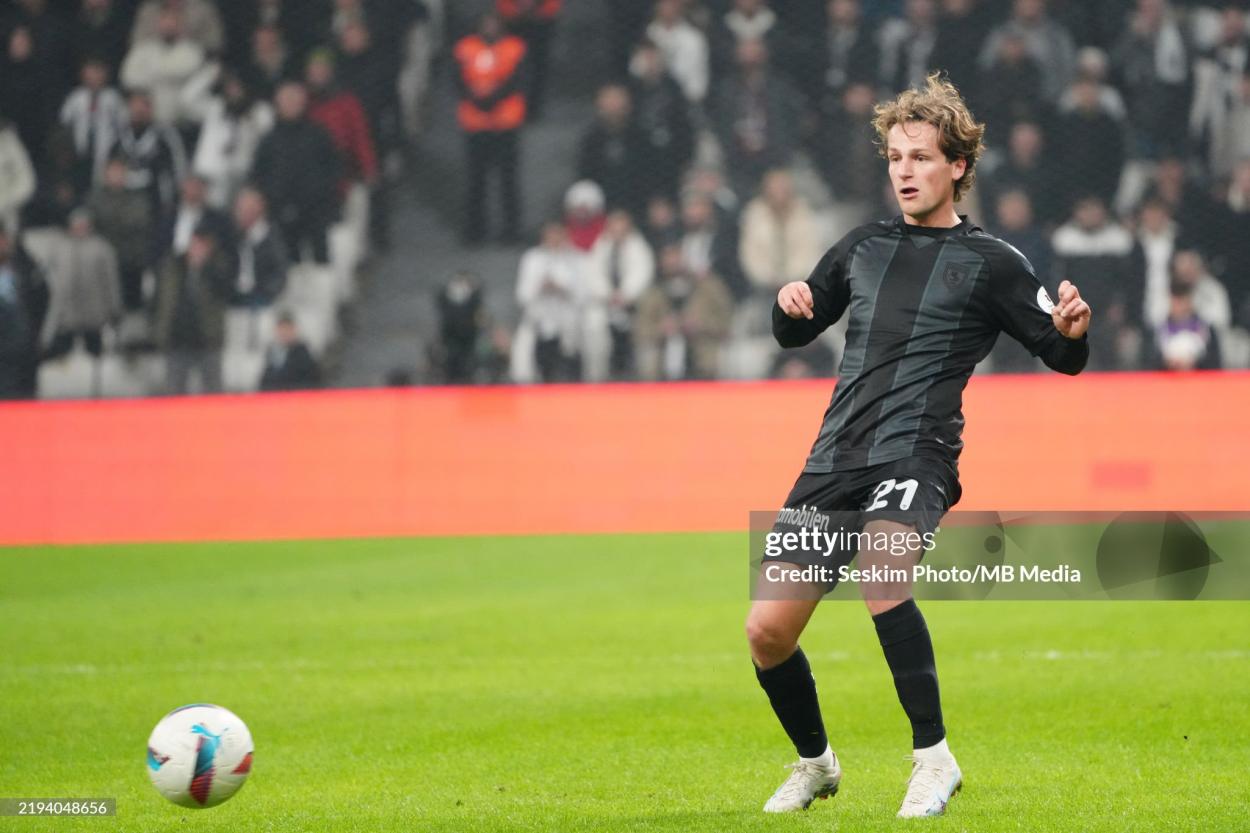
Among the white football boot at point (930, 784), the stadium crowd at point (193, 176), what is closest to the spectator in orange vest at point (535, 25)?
the stadium crowd at point (193, 176)

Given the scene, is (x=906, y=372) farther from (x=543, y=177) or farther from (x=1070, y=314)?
(x=543, y=177)

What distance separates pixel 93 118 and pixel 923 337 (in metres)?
12.6

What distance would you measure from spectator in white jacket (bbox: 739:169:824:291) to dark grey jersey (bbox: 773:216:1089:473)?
32.5 feet

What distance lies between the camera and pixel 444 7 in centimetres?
1587

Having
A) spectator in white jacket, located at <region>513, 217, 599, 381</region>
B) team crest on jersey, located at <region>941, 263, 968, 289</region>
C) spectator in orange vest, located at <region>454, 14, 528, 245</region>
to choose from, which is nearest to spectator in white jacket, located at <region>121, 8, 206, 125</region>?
spectator in orange vest, located at <region>454, 14, 528, 245</region>

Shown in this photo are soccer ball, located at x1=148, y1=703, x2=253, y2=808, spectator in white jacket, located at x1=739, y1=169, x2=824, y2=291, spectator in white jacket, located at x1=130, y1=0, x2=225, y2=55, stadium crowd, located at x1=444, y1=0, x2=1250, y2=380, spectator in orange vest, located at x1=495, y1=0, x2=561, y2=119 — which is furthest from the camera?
spectator in white jacket, located at x1=130, y1=0, x2=225, y2=55

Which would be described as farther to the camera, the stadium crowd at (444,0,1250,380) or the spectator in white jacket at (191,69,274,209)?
the spectator in white jacket at (191,69,274,209)

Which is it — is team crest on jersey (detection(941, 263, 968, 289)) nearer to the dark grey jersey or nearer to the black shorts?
the dark grey jersey

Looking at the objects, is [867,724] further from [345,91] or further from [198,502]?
[345,91]

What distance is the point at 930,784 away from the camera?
4234 mm

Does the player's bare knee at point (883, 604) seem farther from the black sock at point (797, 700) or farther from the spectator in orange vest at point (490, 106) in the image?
the spectator in orange vest at point (490, 106)

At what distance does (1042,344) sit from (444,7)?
12.4 metres

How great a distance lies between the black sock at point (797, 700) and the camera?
4461 millimetres

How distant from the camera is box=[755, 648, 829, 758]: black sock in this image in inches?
176
